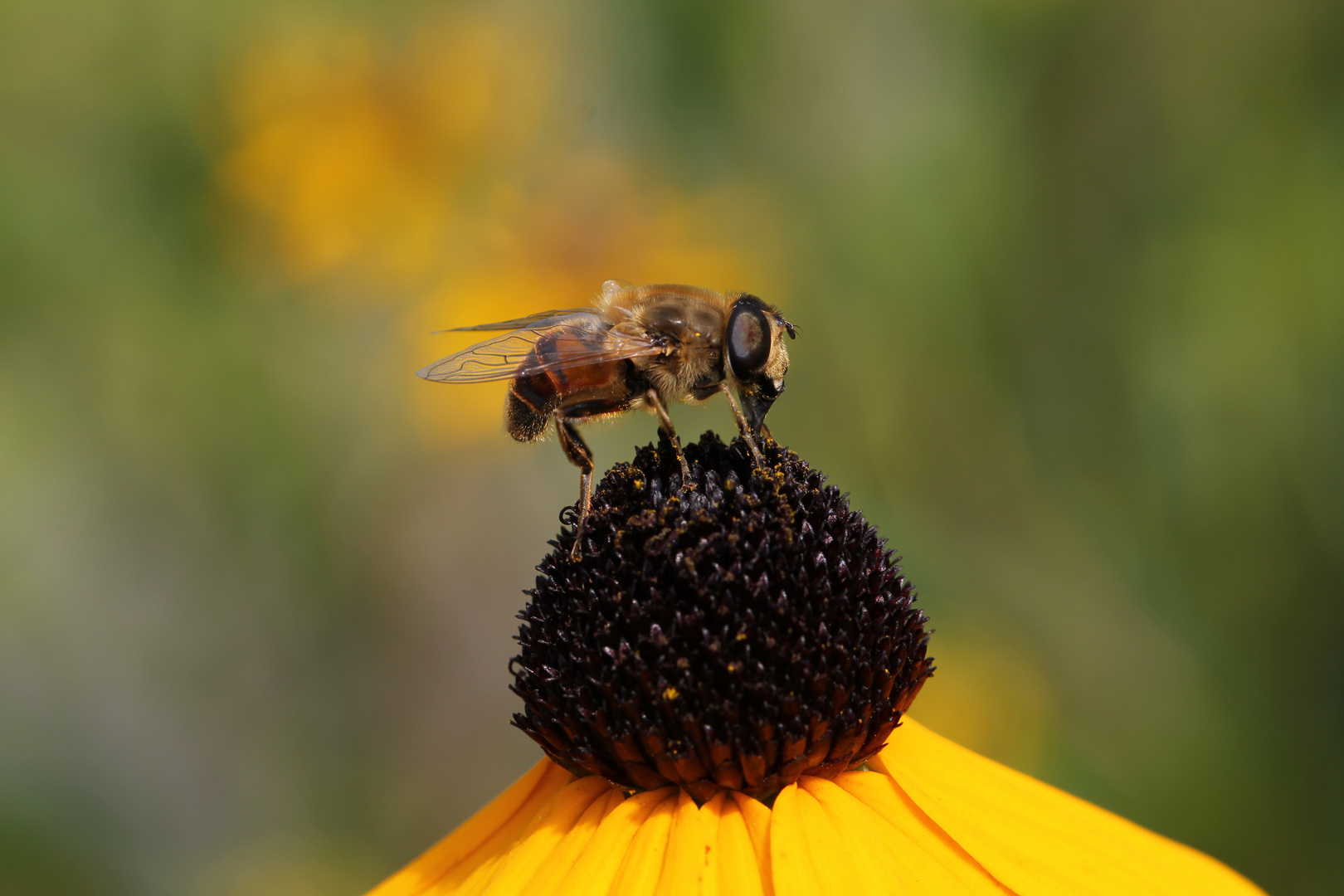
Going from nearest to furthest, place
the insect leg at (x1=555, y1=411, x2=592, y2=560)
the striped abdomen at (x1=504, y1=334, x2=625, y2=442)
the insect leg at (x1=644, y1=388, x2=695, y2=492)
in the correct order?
the insect leg at (x1=644, y1=388, x2=695, y2=492) → the insect leg at (x1=555, y1=411, x2=592, y2=560) → the striped abdomen at (x1=504, y1=334, x2=625, y2=442)

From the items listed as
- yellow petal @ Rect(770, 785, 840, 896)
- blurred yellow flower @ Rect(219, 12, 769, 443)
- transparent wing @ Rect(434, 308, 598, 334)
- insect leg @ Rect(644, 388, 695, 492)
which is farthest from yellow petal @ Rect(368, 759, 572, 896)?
blurred yellow flower @ Rect(219, 12, 769, 443)

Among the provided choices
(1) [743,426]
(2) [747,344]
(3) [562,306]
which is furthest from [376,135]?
(1) [743,426]

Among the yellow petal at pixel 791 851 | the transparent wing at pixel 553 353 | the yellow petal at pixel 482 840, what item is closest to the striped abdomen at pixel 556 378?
the transparent wing at pixel 553 353

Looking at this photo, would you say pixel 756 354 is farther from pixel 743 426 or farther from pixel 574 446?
pixel 574 446

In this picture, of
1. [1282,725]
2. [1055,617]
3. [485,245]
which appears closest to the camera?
[1282,725]

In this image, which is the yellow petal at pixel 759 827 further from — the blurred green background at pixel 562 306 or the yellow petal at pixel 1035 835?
the blurred green background at pixel 562 306

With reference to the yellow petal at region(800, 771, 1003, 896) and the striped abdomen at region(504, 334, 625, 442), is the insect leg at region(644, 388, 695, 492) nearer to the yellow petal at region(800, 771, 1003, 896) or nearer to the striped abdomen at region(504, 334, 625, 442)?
the striped abdomen at region(504, 334, 625, 442)

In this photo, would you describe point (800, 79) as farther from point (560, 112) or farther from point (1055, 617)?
point (1055, 617)

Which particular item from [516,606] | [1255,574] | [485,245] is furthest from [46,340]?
[1255,574]
